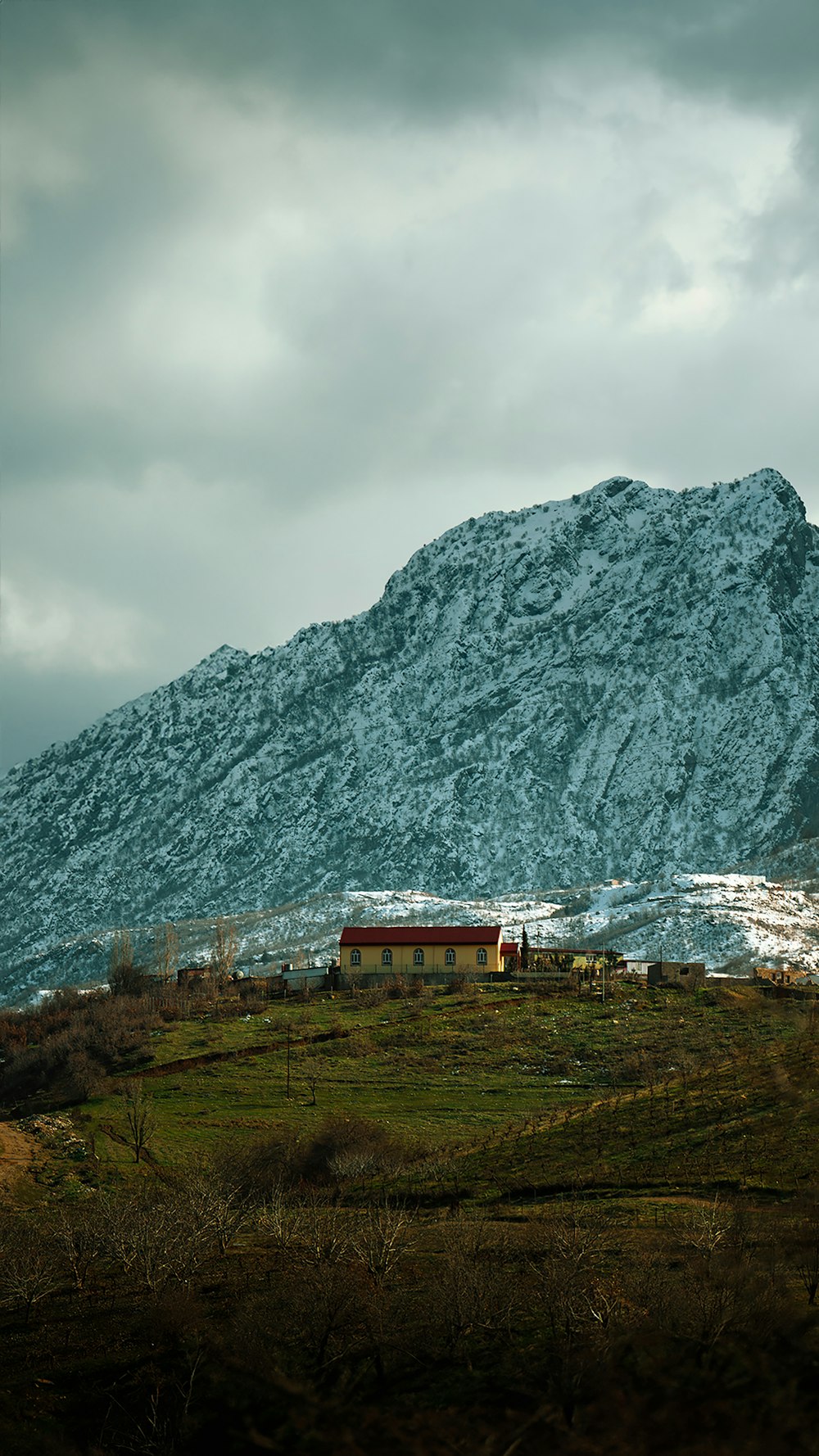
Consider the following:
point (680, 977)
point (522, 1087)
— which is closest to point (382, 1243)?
point (522, 1087)

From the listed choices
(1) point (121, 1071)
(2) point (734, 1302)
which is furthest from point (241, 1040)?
(2) point (734, 1302)

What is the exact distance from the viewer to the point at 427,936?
452 feet

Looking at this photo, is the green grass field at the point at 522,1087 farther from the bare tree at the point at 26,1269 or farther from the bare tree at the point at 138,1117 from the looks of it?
the bare tree at the point at 26,1269

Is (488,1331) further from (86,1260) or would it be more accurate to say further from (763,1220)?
(86,1260)

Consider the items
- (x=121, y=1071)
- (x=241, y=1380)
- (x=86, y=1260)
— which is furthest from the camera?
(x=121, y=1071)

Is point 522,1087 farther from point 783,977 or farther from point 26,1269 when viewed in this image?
point 783,977

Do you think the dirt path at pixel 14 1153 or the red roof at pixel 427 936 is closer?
the dirt path at pixel 14 1153

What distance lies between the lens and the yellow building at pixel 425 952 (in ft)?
443

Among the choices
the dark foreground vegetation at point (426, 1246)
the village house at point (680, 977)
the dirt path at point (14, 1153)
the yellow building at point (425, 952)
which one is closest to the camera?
the dark foreground vegetation at point (426, 1246)

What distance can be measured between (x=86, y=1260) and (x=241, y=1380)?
26.9 m

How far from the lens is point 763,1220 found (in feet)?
131

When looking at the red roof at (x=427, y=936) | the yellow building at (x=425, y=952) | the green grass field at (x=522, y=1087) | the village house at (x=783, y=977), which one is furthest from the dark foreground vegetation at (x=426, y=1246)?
the red roof at (x=427, y=936)

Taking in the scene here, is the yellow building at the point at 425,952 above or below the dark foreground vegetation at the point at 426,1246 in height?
above

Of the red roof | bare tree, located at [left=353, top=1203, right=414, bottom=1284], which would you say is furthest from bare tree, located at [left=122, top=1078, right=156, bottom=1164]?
the red roof
